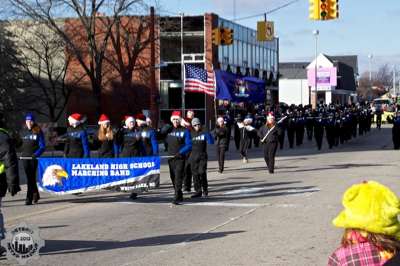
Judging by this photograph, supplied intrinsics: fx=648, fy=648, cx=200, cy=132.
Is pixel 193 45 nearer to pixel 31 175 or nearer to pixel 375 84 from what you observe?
pixel 31 175

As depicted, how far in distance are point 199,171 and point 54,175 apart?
9.83ft

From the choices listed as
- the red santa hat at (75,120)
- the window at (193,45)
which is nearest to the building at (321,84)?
the window at (193,45)

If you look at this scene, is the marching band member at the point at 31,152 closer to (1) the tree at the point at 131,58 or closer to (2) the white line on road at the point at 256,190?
(2) the white line on road at the point at 256,190

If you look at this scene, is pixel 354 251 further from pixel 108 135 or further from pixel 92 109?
pixel 92 109

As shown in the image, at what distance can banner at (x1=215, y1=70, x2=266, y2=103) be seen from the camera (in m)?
30.3

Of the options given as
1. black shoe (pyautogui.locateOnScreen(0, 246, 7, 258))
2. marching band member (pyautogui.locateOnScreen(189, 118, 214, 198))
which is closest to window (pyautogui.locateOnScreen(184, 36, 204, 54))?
marching band member (pyautogui.locateOnScreen(189, 118, 214, 198))

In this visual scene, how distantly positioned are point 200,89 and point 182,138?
16580 millimetres

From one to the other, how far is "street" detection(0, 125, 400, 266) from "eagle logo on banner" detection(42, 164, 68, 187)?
1.42 feet

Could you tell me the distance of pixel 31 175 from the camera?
42.5 feet

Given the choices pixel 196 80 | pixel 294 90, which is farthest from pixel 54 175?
pixel 294 90

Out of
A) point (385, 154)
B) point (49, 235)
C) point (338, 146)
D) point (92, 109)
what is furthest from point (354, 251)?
point (92, 109)

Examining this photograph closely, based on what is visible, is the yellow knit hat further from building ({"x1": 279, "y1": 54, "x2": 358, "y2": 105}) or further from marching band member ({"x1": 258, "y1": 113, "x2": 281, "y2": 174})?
building ({"x1": 279, "y1": 54, "x2": 358, "y2": 105})

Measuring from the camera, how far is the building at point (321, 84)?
90.6 m

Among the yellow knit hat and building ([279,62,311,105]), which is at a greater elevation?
building ([279,62,311,105])
